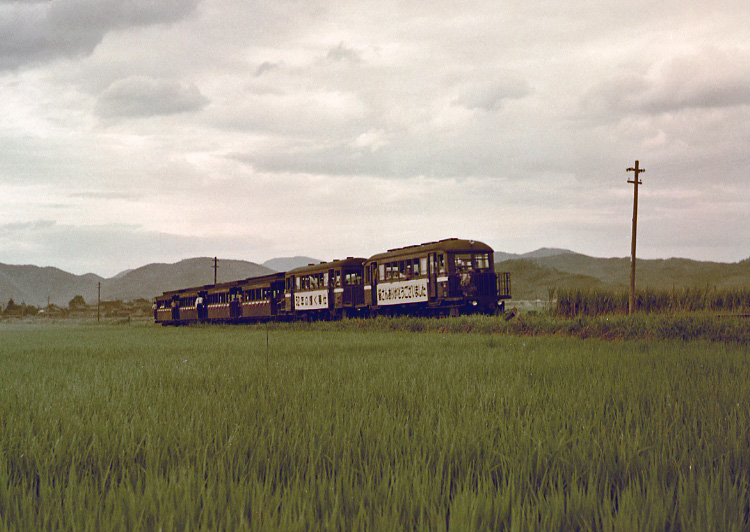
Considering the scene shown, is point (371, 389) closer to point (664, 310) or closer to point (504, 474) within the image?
point (504, 474)

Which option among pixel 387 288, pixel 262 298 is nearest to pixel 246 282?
pixel 262 298

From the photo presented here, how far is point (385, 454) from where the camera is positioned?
375 cm

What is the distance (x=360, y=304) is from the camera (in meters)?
30.2

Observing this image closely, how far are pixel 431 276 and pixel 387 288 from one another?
3.22 metres

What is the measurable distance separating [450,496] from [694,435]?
2.27 metres

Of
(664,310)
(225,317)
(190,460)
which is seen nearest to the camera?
(190,460)

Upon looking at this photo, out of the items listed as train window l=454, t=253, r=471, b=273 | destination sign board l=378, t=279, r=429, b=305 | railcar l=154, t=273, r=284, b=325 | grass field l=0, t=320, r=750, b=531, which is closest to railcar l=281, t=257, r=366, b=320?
destination sign board l=378, t=279, r=429, b=305

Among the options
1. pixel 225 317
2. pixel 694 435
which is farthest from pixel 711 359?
pixel 225 317

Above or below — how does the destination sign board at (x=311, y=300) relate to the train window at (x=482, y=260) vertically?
below

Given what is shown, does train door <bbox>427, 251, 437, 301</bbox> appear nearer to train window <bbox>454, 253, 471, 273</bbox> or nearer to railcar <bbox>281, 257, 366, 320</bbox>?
train window <bbox>454, 253, 471, 273</bbox>

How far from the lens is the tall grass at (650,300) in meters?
20.0

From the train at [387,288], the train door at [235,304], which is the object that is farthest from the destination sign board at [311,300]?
the train door at [235,304]

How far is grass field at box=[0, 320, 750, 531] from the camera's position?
Result: 8.95ft

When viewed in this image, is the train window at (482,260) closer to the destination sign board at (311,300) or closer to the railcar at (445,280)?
the railcar at (445,280)
